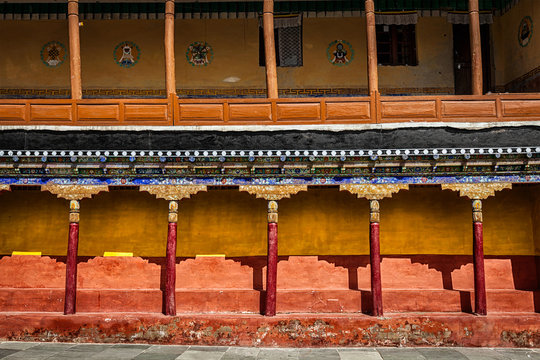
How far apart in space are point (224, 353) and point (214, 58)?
24.5 feet

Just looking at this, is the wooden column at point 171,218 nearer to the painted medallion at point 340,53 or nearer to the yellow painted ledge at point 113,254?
the yellow painted ledge at point 113,254

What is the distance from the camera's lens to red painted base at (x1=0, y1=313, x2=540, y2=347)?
10.2 meters

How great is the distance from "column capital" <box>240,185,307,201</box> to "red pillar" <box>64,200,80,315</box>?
3383 mm

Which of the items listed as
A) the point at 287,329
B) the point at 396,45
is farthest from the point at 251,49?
the point at 287,329

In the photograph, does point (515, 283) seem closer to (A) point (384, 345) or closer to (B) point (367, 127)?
(A) point (384, 345)

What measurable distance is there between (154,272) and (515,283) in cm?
783

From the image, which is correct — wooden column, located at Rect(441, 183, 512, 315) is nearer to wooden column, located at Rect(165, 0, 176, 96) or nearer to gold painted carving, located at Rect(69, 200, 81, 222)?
wooden column, located at Rect(165, 0, 176, 96)

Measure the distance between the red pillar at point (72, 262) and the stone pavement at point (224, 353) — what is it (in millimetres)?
884

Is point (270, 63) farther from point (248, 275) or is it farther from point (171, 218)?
point (248, 275)

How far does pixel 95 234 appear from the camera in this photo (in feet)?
39.6

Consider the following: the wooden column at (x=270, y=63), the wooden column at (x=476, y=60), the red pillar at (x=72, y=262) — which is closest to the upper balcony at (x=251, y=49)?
the wooden column at (x=270, y=63)

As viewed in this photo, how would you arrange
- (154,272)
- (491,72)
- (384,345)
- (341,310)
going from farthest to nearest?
(491,72) → (154,272) → (341,310) → (384,345)

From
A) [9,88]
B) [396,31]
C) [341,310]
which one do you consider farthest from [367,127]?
[9,88]

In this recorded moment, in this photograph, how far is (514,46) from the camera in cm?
1324
